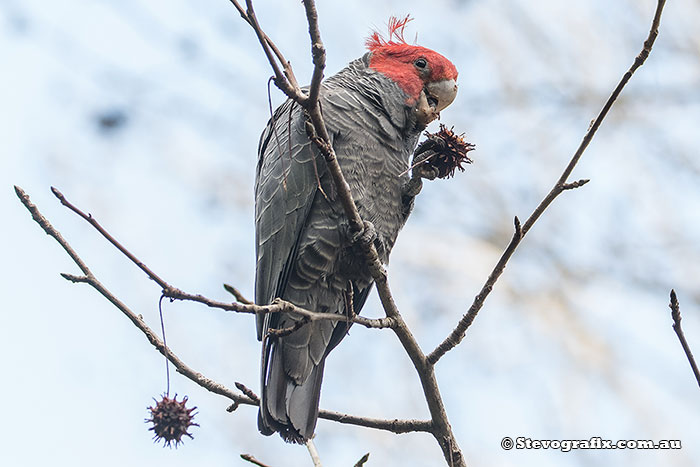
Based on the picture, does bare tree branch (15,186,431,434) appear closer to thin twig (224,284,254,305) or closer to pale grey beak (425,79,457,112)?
thin twig (224,284,254,305)

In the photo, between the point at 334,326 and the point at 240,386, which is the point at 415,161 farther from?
the point at 240,386

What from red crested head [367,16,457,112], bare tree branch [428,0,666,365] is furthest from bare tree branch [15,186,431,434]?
red crested head [367,16,457,112]

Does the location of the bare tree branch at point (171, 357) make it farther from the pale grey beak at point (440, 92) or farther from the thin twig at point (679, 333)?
the pale grey beak at point (440, 92)

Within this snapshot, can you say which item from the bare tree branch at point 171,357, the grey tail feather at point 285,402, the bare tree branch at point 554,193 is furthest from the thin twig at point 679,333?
the grey tail feather at point 285,402

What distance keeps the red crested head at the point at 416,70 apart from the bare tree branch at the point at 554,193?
1.71 meters

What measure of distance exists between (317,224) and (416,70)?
1.42m

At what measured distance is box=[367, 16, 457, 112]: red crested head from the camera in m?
4.19

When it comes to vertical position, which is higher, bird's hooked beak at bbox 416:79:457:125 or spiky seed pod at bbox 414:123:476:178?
bird's hooked beak at bbox 416:79:457:125

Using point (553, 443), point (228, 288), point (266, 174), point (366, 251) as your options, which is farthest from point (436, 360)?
point (266, 174)

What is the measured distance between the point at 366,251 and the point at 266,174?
1109mm

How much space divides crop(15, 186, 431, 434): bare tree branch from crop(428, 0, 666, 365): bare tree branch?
44cm

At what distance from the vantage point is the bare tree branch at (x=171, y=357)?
259cm

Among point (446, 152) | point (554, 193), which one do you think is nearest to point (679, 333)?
point (554, 193)

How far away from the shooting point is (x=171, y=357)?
3.07m
